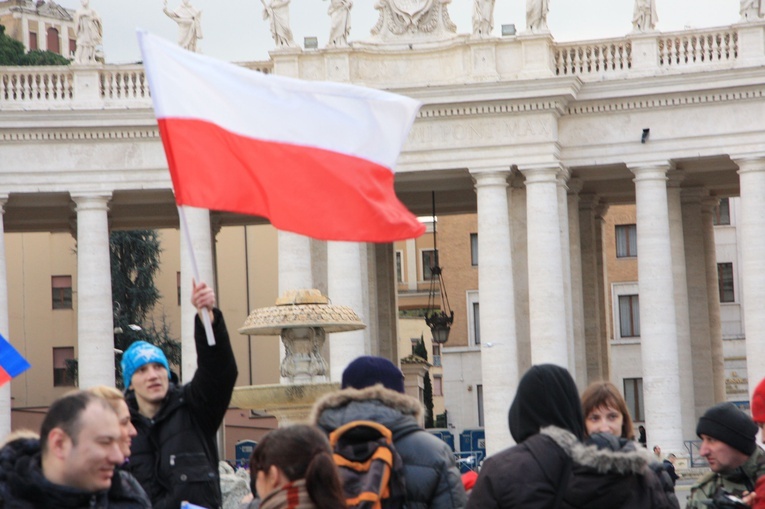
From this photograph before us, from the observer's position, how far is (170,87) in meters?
14.5

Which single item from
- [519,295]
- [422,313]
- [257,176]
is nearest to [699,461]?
[519,295]

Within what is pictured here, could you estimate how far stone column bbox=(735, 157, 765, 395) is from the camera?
45.4m

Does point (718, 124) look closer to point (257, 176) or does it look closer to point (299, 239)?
point (299, 239)

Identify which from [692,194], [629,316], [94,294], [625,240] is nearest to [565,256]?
[692,194]

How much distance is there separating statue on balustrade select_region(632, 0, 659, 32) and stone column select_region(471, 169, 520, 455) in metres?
5.61

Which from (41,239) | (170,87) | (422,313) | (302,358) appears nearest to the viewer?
(170,87)

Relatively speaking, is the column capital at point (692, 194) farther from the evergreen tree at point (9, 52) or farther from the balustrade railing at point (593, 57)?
the evergreen tree at point (9, 52)

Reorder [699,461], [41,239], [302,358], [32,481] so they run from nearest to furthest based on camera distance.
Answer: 1. [32,481]
2. [302,358]
3. [699,461]
4. [41,239]

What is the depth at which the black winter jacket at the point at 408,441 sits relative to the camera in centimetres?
1198

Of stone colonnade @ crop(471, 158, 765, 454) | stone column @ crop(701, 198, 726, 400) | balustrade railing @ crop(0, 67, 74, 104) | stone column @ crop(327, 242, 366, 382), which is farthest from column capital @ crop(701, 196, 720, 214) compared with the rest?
balustrade railing @ crop(0, 67, 74, 104)

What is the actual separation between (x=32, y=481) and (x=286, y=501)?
4.71 feet

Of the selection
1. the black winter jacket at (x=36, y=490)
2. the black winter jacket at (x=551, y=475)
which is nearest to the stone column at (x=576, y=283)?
the black winter jacket at (x=551, y=475)

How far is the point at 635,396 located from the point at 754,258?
28.2 meters

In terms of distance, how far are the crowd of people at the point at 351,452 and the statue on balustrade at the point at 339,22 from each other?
35.4 m
